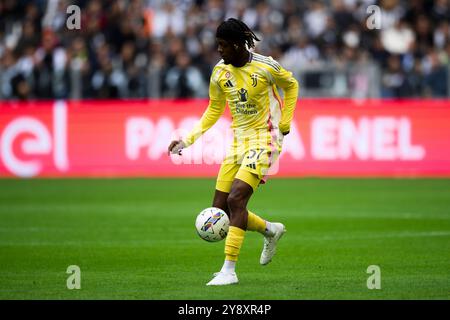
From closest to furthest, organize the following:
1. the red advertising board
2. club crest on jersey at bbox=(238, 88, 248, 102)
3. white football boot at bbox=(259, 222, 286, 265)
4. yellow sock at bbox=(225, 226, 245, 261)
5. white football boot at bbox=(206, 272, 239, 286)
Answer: white football boot at bbox=(206, 272, 239, 286)
yellow sock at bbox=(225, 226, 245, 261)
club crest on jersey at bbox=(238, 88, 248, 102)
white football boot at bbox=(259, 222, 286, 265)
the red advertising board

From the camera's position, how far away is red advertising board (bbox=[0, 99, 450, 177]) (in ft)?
77.1

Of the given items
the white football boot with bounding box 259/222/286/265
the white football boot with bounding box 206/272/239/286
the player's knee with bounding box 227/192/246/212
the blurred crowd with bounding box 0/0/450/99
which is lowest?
the white football boot with bounding box 206/272/239/286

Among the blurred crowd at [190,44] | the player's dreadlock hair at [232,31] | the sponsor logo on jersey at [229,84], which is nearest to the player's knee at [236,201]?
the sponsor logo on jersey at [229,84]

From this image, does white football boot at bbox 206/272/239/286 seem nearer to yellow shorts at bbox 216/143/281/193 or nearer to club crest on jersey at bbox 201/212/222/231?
club crest on jersey at bbox 201/212/222/231

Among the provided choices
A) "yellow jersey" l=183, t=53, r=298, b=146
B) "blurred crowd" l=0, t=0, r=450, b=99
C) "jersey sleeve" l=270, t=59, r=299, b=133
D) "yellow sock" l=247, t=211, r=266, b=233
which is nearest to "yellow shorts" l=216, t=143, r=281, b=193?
"yellow jersey" l=183, t=53, r=298, b=146

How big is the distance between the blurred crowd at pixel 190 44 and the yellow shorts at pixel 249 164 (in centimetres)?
1435

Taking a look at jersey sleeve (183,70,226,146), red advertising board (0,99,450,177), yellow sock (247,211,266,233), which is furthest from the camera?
red advertising board (0,99,450,177)

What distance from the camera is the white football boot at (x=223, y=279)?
980 cm

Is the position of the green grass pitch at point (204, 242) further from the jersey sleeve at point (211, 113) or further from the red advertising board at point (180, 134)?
the jersey sleeve at point (211, 113)

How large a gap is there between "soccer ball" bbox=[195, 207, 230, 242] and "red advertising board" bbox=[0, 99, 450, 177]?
12.7 meters

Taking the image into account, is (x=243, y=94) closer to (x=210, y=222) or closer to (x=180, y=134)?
(x=210, y=222)
